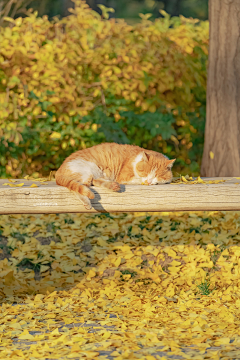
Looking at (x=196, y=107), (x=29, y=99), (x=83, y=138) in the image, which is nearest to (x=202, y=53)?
(x=196, y=107)

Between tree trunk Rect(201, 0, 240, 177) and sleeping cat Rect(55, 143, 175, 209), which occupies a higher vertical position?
tree trunk Rect(201, 0, 240, 177)

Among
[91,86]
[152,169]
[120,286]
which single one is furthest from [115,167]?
[91,86]

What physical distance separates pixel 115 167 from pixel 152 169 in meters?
0.32

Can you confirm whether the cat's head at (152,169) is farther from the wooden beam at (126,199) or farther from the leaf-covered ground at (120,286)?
the leaf-covered ground at (120,286)

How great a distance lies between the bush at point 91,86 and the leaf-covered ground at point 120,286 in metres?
1.01

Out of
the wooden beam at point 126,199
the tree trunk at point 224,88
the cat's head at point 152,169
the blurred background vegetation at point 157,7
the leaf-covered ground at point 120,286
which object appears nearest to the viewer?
the leaf-covered ground at point 120,286

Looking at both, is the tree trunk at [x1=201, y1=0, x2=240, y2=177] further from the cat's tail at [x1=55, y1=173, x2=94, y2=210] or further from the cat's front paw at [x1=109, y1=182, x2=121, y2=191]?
the cat's tail at [x1=55, y1=173, x2=94, y2=210]

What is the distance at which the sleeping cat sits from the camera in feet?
10.4

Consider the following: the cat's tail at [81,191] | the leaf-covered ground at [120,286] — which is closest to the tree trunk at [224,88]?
the leaf-covered ground at [120,286]

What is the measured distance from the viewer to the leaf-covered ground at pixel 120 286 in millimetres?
2840

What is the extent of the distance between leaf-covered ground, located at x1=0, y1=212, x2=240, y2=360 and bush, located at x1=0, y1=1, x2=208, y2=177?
1.01 metres

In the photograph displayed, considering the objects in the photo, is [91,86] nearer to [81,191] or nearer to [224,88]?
[224,88]

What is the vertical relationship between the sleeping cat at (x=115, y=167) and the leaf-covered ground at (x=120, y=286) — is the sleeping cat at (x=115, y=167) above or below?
above

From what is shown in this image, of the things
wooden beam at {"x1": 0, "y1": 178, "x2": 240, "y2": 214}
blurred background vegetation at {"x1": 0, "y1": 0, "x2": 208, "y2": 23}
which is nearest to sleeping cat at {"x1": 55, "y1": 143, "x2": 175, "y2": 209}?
wooden beam at {"x1": 0, "y1": 178, "x2": 240, "y2": 214}
